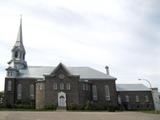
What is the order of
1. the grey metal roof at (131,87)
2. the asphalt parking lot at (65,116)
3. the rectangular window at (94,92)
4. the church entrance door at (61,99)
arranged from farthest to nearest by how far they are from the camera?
the grey metal roof at (131,87), the rectangular window at (94,92), the church entrance door at (61,99), the asphalt parking lot at (65,116)

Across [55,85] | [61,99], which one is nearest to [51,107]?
[61,99]

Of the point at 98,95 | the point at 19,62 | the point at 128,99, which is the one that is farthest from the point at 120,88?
the point at 19,62

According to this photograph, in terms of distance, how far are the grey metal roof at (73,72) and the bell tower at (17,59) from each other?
180cm

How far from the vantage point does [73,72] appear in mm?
62375

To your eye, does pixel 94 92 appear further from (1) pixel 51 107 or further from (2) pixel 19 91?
(2) pixel 19 91

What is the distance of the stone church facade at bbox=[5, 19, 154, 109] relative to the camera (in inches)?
2094

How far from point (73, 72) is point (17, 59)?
15.4 m

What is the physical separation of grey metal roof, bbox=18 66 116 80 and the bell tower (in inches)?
71.0

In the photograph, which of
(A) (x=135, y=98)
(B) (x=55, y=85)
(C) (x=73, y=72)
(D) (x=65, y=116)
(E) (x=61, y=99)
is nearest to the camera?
(D) (x=65, y=116)

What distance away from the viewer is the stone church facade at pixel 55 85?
174 feet

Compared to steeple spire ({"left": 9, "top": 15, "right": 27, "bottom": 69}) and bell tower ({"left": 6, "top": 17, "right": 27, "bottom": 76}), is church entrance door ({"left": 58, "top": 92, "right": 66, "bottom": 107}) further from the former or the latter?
steeple spire ({"left": 9, "top": 15, "right": 27, "bottom": 69})

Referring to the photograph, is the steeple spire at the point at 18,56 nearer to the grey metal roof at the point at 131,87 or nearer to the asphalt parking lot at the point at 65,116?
the grey metal roof at the point at 131,87

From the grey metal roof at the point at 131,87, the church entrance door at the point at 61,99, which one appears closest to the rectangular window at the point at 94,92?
the church entrance door at the point at 61,99

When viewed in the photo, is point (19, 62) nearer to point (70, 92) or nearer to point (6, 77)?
point (6, 77)
